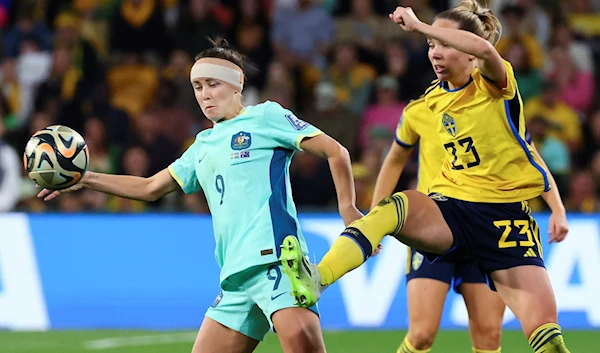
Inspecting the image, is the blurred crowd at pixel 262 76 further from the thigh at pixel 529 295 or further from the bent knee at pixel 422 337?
the thigh at pixel 529 295

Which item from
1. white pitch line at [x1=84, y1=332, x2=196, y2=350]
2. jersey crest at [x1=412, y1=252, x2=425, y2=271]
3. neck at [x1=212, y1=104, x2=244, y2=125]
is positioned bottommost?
white pitch line at [x1=84, y1=332, x2=196, y2=350]

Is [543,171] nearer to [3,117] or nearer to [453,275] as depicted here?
[453,275]

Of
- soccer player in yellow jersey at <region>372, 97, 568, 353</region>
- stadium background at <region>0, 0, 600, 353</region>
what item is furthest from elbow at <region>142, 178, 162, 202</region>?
stadium background at <region>0, 0, 600, 353</region>

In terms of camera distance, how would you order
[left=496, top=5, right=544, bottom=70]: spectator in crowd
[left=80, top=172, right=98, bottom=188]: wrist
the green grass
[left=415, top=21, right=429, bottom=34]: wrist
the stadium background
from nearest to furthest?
[left=415, top=21, right=429, bottom=34]: wrist
[left=80, top=172, right=98, bottom=188]: wrist
the green grass
the stadium background
[left=496, top=5, right=544, bottom=70]: spectator in crowd

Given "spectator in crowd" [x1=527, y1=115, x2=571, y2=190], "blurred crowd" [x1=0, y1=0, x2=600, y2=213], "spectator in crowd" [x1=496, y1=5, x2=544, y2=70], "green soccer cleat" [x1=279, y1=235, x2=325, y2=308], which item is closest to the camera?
"green soccer cleat" [x1=279, y1=235, x2=325, y2=308]

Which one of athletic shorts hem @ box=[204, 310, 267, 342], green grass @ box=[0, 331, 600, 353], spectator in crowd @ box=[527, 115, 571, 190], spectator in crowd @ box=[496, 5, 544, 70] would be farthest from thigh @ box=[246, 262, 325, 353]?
spectator in crowd @ box=[496, 5, 544, 70]

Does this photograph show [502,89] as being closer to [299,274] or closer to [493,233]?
[493,233]

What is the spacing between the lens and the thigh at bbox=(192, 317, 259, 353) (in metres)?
5.31

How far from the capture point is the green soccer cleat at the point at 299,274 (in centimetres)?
480

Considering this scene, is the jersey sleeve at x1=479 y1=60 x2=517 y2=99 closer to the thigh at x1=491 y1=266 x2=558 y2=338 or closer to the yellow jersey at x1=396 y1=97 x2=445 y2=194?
the thigh at x1=491 y1=266 x2=558 y2=338

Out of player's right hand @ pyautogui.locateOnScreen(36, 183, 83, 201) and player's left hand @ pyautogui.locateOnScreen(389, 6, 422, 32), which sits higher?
player's left hand @ pyautogui.locateOnScreen(389, 6, 422, 32)

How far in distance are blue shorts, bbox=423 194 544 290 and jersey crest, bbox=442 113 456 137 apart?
0.38 m

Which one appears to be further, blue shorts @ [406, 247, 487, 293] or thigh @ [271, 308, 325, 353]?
blue shorts @ [406, 247, 487, 293]

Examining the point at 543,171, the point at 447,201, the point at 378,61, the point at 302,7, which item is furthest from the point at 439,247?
the point at 302,7
